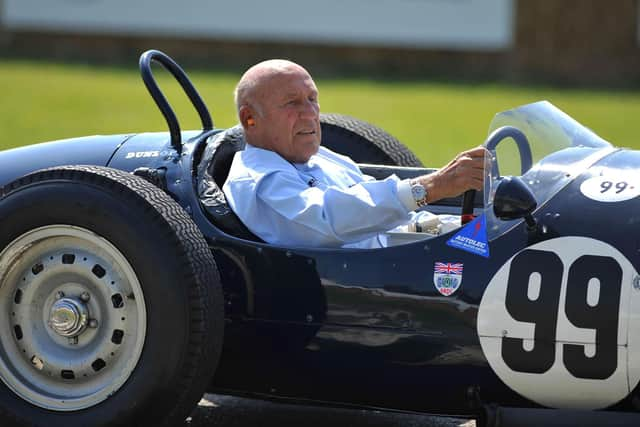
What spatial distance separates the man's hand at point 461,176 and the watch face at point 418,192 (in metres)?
0.02

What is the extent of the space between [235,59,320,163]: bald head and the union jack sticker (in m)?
0.89

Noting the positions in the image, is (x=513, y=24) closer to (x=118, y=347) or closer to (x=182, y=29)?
(x=182, y=29)

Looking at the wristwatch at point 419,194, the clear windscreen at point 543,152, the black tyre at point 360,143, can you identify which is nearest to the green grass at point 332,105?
the black tyre at point 360,143

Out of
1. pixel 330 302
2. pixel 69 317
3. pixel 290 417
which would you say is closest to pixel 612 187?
pixel 330 302

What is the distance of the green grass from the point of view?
14.5m

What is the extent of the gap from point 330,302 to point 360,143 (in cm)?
166

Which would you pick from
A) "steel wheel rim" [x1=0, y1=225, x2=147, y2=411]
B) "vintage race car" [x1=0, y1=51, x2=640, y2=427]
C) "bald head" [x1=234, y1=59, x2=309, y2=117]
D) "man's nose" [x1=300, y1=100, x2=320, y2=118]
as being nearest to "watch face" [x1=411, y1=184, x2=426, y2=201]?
"vintage race car" [x1=0, y1=51, x2=640, y2=427]

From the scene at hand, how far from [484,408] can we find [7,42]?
2187cm

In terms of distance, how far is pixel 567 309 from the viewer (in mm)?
3766

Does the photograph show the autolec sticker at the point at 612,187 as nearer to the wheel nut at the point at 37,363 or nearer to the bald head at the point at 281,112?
the bald head at the point at 281,112

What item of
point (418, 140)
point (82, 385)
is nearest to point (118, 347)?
point (82, 385)

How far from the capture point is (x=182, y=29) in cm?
2417

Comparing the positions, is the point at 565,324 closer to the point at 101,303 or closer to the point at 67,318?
the point at 101,303

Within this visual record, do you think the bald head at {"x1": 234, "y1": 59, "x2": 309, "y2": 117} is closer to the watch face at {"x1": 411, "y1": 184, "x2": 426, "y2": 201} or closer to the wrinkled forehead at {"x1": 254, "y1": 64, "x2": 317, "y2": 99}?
the wrinkled forehead at {"x1": 254, "y1": 64, "x2": 317, "y2": 99}
